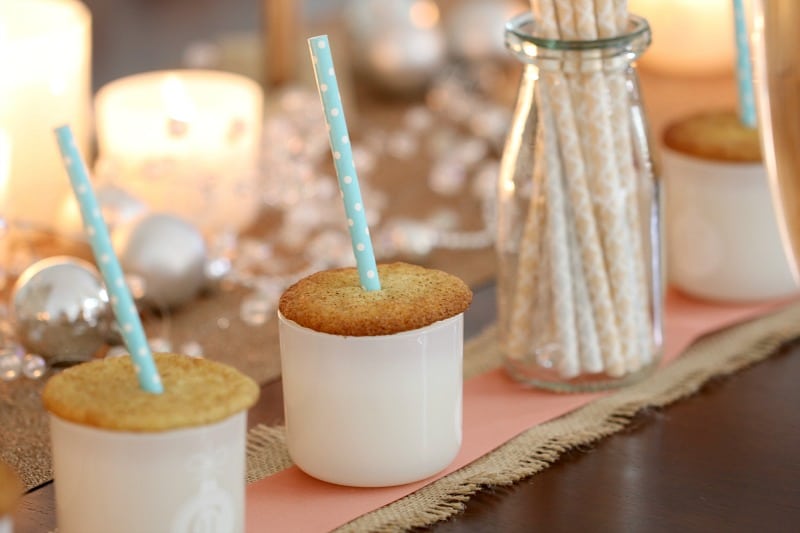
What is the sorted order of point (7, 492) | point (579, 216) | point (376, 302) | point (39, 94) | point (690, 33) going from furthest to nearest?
1. point (690, 33)
2. point (39, 94)
3. point (579, 216)
4. point (376, 302)
5. point (7, 492)

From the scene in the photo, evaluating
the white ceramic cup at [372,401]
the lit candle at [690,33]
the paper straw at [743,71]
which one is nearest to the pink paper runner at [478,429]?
the white ceramic cup at [372,401]

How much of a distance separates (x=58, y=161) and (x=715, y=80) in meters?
0.52

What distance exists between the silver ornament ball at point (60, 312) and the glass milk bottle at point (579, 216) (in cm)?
22

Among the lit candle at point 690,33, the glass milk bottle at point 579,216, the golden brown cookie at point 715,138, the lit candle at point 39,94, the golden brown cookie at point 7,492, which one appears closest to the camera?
the golden brown cookie at point 7,492

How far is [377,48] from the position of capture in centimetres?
115

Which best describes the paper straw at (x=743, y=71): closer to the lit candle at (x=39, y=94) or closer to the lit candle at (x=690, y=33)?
the lit candle at (x=690, y=33)

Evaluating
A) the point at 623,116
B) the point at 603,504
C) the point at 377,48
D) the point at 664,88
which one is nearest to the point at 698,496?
the point at 603,504

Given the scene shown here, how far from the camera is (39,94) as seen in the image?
2.76ft

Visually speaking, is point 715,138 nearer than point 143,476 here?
No

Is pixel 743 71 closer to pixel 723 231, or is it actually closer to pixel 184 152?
pixel 723 231

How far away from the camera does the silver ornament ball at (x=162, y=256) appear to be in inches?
29.7

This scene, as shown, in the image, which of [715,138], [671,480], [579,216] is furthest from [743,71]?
[671,480]

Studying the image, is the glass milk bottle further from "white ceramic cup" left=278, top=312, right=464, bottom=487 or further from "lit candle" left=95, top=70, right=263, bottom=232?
"lit candle" left=95, top=70, right=263, bottom=232

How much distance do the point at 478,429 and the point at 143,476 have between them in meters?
0.21
